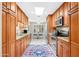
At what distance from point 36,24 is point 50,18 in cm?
574

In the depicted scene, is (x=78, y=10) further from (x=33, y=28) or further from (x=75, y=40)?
(x=33, y=28)

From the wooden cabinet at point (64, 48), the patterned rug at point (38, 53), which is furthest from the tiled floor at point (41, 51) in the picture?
the wooden cabinet at point (64, 48)

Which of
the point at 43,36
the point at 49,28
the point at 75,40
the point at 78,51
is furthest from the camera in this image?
the point at 43,36

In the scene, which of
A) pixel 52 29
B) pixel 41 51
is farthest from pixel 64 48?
pixel 52 29

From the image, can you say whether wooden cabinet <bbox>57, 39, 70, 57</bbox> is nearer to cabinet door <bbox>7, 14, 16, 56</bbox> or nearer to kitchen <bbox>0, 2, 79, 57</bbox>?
kitchen <bbox>0, 2, 79, 57</bbox>

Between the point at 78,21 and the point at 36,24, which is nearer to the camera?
the point at 78,21

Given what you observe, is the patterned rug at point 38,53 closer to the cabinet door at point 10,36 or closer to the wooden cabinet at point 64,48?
the wooden cabinet at point 64,48

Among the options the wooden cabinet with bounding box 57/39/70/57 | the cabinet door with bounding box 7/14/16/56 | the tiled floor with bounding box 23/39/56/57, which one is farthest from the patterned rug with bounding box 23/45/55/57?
the cabinet door with bounding box 7/14/16/56

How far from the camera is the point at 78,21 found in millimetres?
2383

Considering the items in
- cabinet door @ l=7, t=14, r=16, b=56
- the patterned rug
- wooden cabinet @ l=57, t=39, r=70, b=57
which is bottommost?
the patterned rug

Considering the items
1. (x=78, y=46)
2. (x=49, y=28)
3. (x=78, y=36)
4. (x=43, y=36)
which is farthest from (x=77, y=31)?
→ (x=43, y=36)

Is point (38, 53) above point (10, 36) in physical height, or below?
below

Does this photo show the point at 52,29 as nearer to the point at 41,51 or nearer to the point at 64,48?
the point at 41,51

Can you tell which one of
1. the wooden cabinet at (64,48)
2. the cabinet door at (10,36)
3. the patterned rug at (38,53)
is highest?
the cabinet door at (10,36)
